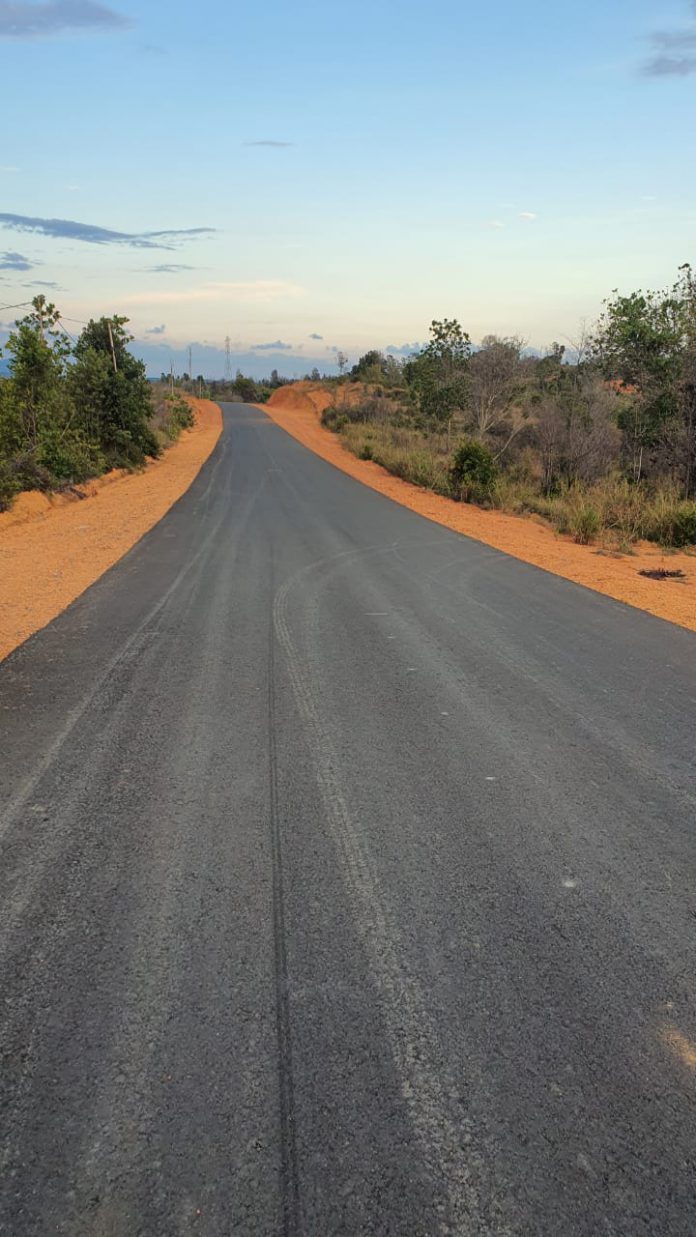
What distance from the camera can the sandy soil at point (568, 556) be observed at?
29.9ft

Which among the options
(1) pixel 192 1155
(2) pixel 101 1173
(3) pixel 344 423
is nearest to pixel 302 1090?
(1) pixel 192 1155

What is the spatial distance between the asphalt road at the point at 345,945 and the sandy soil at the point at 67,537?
2.05 m

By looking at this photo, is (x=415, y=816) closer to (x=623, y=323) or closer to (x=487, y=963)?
(x=487, y=963)

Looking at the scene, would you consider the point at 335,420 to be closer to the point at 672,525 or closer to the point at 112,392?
the point at 112,392

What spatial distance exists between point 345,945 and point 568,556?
10.1 metres

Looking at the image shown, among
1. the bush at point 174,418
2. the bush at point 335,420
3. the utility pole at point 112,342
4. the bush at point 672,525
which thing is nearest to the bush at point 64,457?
the utility pole at point 112,342

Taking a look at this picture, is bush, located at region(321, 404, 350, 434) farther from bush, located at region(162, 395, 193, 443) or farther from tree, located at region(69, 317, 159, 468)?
tree, located at region(69, 317, 159, 468)

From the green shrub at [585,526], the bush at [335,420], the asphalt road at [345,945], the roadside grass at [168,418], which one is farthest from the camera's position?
the bush at [335,420]

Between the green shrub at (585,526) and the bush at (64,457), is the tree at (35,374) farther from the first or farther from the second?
the green shrub at (585,526)

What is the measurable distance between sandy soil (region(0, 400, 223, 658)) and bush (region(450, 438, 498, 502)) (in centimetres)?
732

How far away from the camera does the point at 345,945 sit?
286 cm

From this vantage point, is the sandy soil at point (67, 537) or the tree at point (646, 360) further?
the tree at point (646, 360)

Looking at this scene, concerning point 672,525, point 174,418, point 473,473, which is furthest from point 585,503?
point 174,418

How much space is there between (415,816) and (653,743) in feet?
6.40
